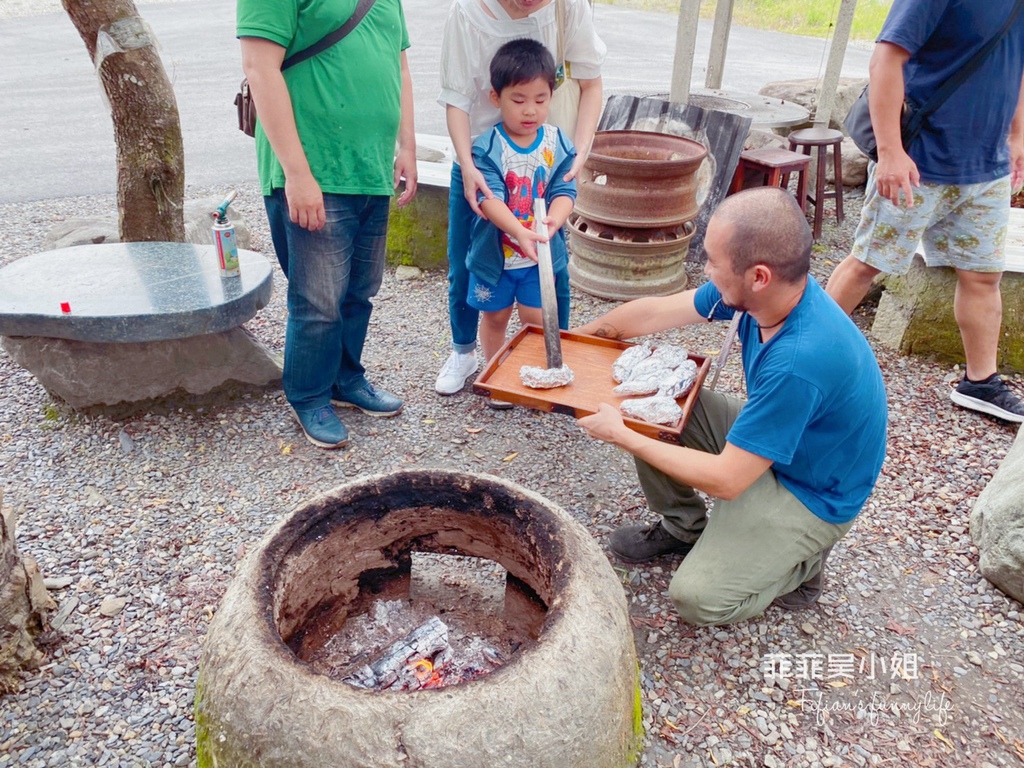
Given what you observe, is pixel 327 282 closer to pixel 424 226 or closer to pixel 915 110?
pixel 424 226

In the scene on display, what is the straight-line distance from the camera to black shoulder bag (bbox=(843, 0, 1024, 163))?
3002 millimetres

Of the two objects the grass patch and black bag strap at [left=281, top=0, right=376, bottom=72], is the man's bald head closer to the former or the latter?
black bag strap at [left=281, top=0, right=376, bottom=72]

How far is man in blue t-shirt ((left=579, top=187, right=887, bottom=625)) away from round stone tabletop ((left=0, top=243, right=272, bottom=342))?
186cm

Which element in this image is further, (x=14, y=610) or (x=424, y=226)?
(x=424, y=226)

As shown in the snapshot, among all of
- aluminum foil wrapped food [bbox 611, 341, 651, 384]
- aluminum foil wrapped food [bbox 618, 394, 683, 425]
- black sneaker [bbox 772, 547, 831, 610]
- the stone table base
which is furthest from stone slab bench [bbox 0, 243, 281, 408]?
black sneaker [bbox 772, 547, 831, 610]

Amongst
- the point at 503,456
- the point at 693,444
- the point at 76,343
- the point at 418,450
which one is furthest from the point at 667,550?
the point at 76,343

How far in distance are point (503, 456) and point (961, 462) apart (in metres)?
2.06

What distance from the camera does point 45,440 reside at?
3.33m

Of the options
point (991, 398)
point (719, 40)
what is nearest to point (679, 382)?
point (991, 398)

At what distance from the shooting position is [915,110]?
3.19m

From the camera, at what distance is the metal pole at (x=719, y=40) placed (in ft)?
21.9

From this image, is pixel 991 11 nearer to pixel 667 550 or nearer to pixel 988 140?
pixel 988 140

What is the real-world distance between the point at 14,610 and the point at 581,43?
292 centimetres

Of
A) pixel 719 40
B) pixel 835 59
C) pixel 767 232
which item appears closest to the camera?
pixel 767 232
